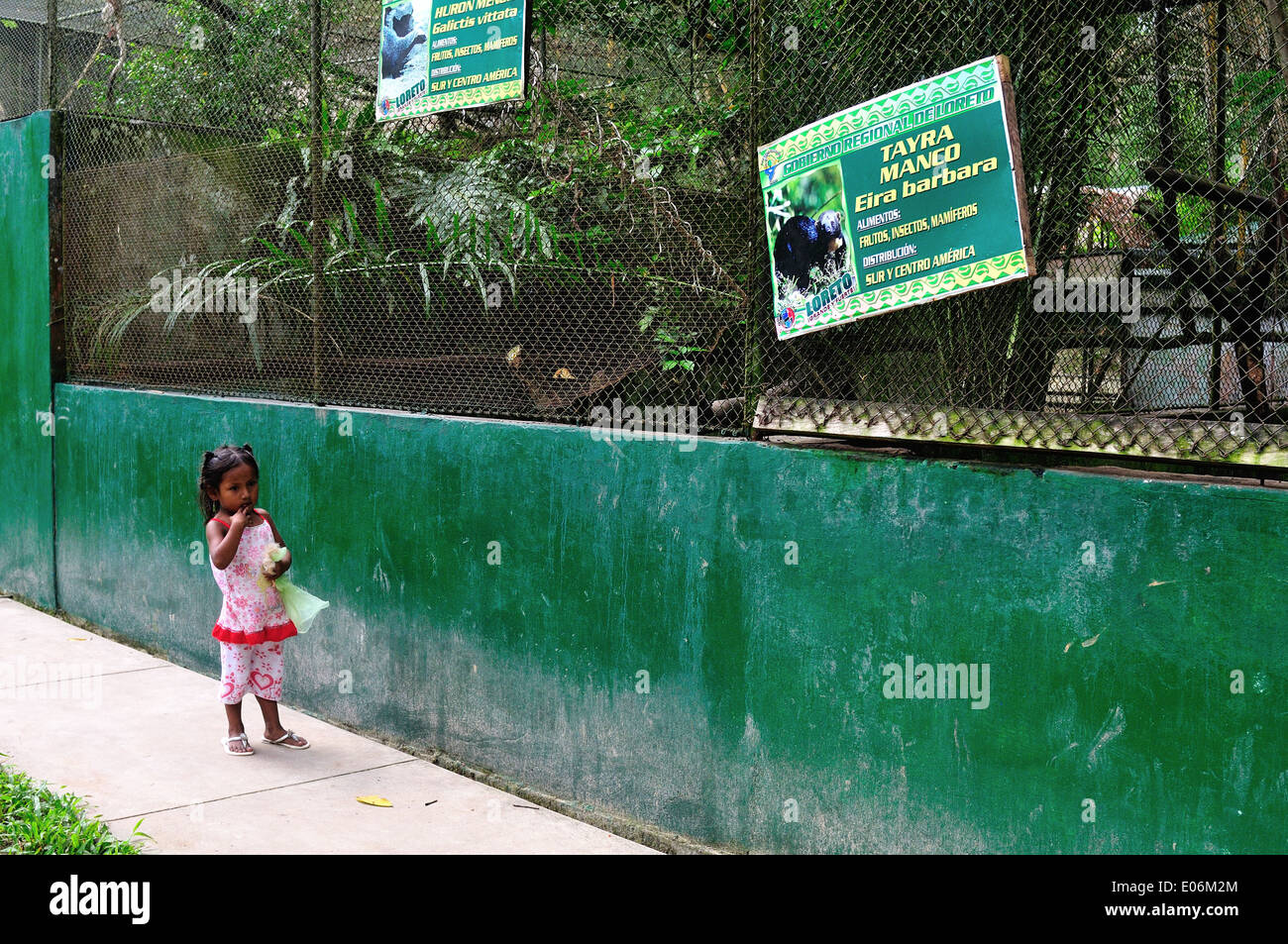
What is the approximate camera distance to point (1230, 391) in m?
3.06

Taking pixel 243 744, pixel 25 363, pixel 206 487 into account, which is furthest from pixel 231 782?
pixel 25 363

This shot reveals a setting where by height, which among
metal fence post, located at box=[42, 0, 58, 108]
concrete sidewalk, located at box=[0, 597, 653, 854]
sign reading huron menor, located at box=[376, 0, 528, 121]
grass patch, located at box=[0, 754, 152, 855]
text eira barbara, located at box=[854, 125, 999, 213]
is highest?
metal fence post, located at box=[42, 0, 58, 108]

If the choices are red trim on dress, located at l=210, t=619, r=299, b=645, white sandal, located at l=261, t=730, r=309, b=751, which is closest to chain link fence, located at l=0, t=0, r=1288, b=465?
red trim on dress, located at l=210, t=619, r=299, b=645

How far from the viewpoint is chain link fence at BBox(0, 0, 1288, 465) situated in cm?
308

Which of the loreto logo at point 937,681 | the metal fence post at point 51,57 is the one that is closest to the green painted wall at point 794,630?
the loreto logo at point 937,681

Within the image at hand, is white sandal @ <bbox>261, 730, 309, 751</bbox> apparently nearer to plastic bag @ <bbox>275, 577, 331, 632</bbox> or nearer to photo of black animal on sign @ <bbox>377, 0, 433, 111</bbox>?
plastic bag @ <bbox>275, 577, 331, 632</bbox>

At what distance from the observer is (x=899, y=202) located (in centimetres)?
345

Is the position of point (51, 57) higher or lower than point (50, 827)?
higher

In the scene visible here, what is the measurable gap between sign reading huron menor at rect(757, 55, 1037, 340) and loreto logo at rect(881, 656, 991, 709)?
100 centimetres

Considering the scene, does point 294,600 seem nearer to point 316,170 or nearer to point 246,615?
point 246,615

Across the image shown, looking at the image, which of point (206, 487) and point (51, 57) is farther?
point (51, 57)

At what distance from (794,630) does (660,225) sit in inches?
57.6
